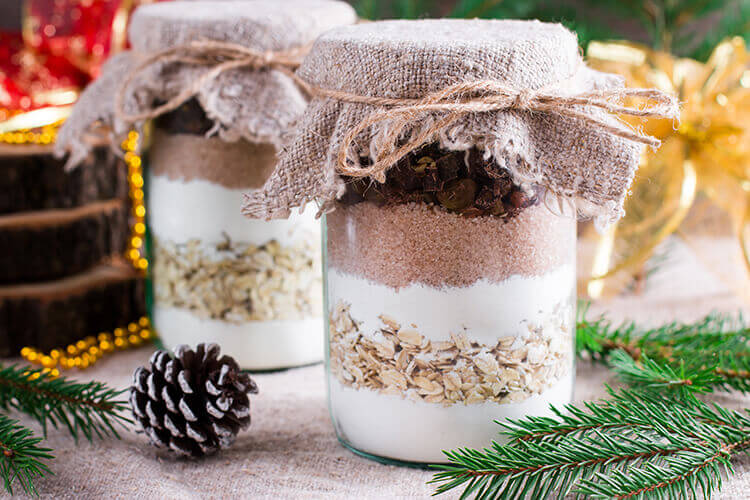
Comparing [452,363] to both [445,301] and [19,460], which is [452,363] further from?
[19,460]

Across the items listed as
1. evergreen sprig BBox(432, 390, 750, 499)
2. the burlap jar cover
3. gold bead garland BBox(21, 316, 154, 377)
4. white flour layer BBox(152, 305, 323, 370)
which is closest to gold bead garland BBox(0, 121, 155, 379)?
gold bead garland BBox(21, 316, 154, 377)

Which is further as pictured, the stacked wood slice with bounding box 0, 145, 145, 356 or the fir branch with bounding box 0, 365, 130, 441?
the stacked wood slice with bounding box 0, 145, 145, 356

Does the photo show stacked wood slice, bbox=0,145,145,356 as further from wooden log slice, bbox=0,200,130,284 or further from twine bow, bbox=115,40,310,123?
twine bow, bbox=115,40,310,123

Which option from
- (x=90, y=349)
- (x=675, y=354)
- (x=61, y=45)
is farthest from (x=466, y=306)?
(x=61, y=45)

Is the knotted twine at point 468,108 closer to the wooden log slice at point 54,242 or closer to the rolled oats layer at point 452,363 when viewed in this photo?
the rolled oats layer at point 452,363

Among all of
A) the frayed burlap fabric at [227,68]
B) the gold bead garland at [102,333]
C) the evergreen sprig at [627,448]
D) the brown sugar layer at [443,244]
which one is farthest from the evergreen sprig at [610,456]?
the gold bead garland at [102,333]

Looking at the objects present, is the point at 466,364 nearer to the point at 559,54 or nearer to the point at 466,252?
the point at 466,252
